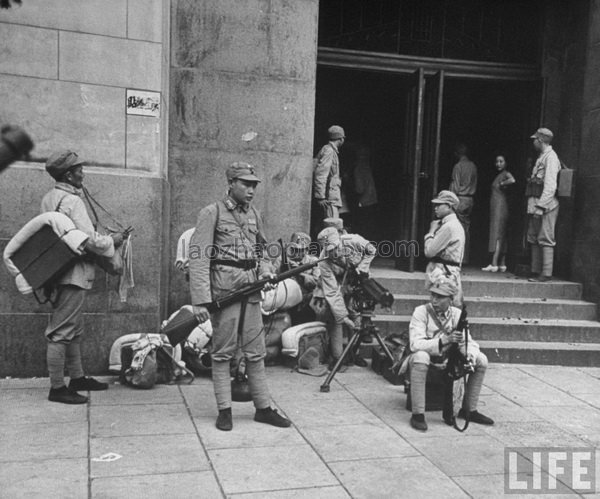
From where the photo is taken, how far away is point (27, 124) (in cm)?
596

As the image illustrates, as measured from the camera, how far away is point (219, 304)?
4770mm

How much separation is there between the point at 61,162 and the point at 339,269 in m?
3.17

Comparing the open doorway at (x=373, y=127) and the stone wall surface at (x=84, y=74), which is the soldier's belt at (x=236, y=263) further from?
the open doorway at (x=373, y=127)

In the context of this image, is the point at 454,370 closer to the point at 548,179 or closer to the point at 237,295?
the point at 237,295

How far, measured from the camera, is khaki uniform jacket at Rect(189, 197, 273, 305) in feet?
15.5

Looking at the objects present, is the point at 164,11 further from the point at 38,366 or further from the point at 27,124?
the point at 38,366

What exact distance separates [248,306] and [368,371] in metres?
2.33

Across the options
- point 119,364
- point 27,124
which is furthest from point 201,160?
point 119,364

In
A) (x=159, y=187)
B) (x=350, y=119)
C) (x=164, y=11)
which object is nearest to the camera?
(x=159, y=187)

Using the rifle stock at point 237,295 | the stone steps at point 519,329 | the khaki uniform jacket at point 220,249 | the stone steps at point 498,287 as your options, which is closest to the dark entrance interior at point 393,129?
the stone steps at point 498,287

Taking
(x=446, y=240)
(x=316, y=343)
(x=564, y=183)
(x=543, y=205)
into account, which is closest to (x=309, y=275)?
(x=316, y=343)

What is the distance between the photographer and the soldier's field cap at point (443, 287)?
504 cm

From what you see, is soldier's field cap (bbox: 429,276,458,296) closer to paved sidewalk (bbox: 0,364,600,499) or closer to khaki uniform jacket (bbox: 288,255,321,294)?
paved sidewalk (bbox: 0,364,600,499)

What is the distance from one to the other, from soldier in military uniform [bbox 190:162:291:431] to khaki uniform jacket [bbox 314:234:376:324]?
1.72 meters
